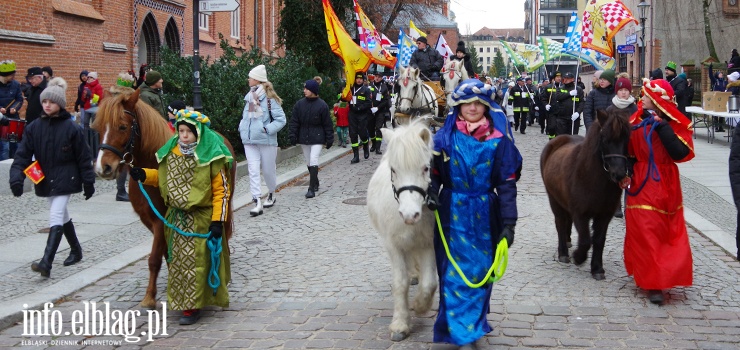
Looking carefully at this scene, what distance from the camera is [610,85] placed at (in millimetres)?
12000

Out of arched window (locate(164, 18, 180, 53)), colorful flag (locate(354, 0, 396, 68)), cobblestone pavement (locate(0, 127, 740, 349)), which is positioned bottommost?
cobblestone pavement (locate(0, 127, 740, 349))

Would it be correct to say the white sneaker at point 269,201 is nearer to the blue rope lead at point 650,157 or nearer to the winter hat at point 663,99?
the blue rope lead at point 650,157

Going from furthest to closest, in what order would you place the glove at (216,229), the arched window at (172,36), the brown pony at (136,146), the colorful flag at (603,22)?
the arched window at (172,36) → the colorful flag at (603,22) → the brown pony at (136,146) → the glove at (216,229)

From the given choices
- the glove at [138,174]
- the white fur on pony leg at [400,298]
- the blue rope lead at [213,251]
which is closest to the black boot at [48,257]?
the glove at [138,174]

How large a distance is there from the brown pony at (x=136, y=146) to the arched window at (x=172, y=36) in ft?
67.0

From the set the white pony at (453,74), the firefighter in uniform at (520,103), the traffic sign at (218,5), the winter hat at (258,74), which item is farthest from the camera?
the firefighter in uniform at (520,103)

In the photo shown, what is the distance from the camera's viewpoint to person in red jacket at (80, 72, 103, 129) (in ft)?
49.3

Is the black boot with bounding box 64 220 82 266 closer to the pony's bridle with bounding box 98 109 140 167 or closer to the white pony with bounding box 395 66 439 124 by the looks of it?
the pony's bridle with bounding box 98 109 140 167

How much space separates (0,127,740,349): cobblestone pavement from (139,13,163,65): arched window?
16.8 meters

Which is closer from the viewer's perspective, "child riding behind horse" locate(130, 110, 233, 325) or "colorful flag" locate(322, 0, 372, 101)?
"child riding behind horse" locate(130, 110, 233, 325)

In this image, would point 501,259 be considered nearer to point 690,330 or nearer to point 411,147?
point 411,147

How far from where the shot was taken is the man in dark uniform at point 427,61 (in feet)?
59.6

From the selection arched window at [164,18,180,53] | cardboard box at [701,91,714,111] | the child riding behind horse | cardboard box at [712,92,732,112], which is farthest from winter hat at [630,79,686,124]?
arched window at [164,18,180,53]

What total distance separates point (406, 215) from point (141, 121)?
2.95m
